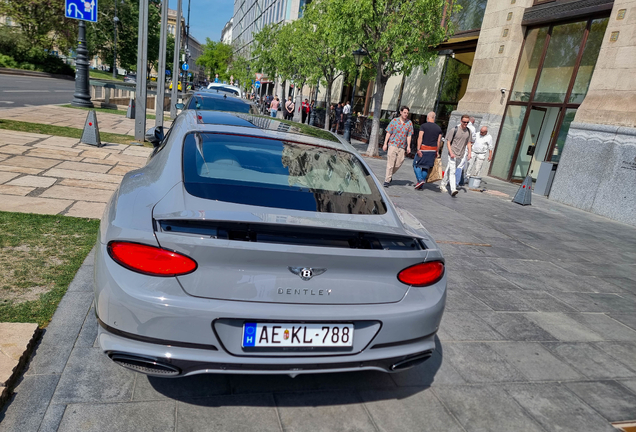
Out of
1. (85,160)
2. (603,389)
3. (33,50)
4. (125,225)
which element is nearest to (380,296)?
(125,225)

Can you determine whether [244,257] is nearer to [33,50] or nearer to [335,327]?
[335,327]

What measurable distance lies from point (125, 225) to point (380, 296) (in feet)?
4.31

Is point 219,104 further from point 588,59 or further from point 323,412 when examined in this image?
point 588,59

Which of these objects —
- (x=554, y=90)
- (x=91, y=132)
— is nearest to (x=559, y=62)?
(x=554, y=90)

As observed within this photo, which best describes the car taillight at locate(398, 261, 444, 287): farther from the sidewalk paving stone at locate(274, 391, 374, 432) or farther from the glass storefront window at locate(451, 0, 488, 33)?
the glass storefront window at locate(451, 0, 488, 33)

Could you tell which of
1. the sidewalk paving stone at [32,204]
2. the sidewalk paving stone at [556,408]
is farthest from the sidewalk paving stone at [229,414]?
the sidewalk paving stone at [32,204]

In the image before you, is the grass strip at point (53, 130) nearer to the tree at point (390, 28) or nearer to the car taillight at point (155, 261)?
the tree at point (390, 28)

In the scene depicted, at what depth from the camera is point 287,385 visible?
280 cm

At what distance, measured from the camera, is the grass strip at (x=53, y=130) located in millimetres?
10836

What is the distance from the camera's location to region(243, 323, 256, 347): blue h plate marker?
7.18 ft

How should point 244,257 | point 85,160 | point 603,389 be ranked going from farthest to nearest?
point 85,160, point 603,389, point 244,257

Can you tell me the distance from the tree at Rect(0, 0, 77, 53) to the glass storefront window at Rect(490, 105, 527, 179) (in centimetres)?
5112

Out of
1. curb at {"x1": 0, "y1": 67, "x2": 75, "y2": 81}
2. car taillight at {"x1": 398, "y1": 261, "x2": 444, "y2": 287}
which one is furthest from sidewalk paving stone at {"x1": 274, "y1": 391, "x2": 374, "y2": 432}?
curb at {"x1": 0, "y1": 67, "x2": 75, "y2": 81}

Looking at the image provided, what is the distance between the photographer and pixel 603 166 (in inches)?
432
